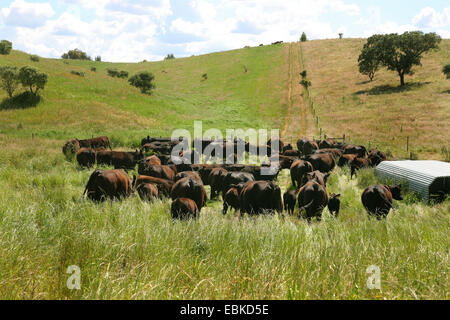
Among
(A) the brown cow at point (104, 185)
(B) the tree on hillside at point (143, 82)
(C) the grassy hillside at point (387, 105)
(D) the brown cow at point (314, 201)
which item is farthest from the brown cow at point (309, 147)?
(B) the tree on hillside at point (143, 82)

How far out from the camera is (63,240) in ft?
12.9

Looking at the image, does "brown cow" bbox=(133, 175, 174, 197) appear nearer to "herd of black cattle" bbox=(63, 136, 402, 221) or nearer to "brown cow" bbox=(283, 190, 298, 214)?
"herd of black cattle" bbox=(63, 136, 402, 221)

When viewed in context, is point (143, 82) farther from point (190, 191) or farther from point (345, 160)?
point (190, 191)

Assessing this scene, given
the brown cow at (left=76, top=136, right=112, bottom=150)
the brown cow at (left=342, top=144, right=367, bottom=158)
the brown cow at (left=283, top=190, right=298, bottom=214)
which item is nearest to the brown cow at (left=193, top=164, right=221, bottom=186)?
the brown cow at (left=283, top=190, right=298, bottom=214)

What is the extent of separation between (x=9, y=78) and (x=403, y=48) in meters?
61.8

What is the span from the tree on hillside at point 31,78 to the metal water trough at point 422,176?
147 ft

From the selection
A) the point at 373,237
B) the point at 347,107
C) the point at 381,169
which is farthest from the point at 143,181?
the point at 347,107

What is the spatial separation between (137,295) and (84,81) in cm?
5788

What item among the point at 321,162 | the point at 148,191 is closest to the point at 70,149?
the point at 148,191

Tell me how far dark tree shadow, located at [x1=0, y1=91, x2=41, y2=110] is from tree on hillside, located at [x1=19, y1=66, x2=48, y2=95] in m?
1.06

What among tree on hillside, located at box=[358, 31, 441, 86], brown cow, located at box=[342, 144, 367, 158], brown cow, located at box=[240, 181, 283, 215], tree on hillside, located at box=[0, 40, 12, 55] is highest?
tree on hillside, located at box=[0, 40, 12, 55]

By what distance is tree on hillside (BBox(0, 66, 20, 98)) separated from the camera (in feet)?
137

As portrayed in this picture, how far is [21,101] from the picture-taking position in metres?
41.2
